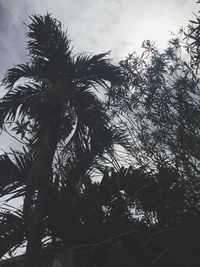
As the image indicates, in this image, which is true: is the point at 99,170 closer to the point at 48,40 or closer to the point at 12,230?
the point at 12,230

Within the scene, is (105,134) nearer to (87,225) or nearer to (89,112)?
(89,112)

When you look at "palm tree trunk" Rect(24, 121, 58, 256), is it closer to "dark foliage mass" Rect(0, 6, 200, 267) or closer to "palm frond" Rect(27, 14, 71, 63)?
"dark foliage mass" Rect(0, 6, 200, 267)

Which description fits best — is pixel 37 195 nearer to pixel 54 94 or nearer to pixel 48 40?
→ pixel 54 94

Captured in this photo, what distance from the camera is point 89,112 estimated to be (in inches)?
255

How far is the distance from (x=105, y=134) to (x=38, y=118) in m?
1.40

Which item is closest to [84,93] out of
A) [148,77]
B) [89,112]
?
[89,112]

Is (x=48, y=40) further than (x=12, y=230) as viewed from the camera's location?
Yes

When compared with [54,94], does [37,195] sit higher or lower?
lower

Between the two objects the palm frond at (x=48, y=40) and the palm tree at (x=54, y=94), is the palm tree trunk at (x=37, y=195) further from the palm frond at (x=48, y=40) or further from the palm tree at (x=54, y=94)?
the palm frond at (x=48, y=40)

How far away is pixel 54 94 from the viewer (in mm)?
6309

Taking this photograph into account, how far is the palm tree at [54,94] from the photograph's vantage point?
631 centimetres

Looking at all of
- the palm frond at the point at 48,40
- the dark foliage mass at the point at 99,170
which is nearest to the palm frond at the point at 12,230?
the dark foliage mass at the point at 99,170

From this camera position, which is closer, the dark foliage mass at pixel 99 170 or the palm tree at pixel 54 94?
the dark foliage mass at pixel 99 170

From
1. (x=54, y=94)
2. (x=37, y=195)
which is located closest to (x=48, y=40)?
(x=54, y=94)
